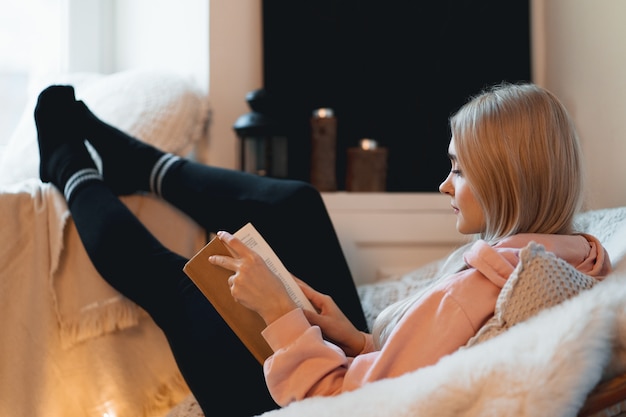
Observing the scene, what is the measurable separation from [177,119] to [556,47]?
3.12 ft

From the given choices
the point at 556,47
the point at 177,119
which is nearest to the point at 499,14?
the point at 556,47

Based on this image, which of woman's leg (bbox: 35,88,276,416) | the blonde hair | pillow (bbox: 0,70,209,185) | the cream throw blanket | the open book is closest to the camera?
the blonde hair

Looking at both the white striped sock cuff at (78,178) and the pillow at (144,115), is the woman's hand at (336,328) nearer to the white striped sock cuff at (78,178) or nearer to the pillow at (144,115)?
the white striped sock cuff at (78,178)

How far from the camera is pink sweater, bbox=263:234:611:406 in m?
0.74

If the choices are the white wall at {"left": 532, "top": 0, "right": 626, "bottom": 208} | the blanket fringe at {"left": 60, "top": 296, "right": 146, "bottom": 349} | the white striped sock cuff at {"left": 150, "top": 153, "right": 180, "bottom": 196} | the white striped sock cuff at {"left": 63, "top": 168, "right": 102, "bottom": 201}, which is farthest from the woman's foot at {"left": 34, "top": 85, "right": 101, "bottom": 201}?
the white wall at {"left": 532, "top": 0, "right": 626, "bottom": 208}

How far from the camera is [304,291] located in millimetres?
1050

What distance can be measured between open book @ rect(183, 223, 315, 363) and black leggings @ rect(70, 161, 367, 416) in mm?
100

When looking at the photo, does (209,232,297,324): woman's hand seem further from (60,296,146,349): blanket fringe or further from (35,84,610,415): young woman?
→ (60,296,146,349): blanket fringe

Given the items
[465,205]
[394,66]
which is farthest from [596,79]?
[465,205]

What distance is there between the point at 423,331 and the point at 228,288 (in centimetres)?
30

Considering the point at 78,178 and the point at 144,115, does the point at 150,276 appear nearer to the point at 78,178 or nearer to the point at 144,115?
the point at 78,178

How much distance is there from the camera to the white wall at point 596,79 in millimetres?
1279

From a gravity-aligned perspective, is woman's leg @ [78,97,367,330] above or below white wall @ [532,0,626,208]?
below

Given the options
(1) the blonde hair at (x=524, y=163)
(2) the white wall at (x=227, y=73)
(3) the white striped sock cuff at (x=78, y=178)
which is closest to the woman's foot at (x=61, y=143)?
(3) the white striped sock cuff at (x=78, y=178)
